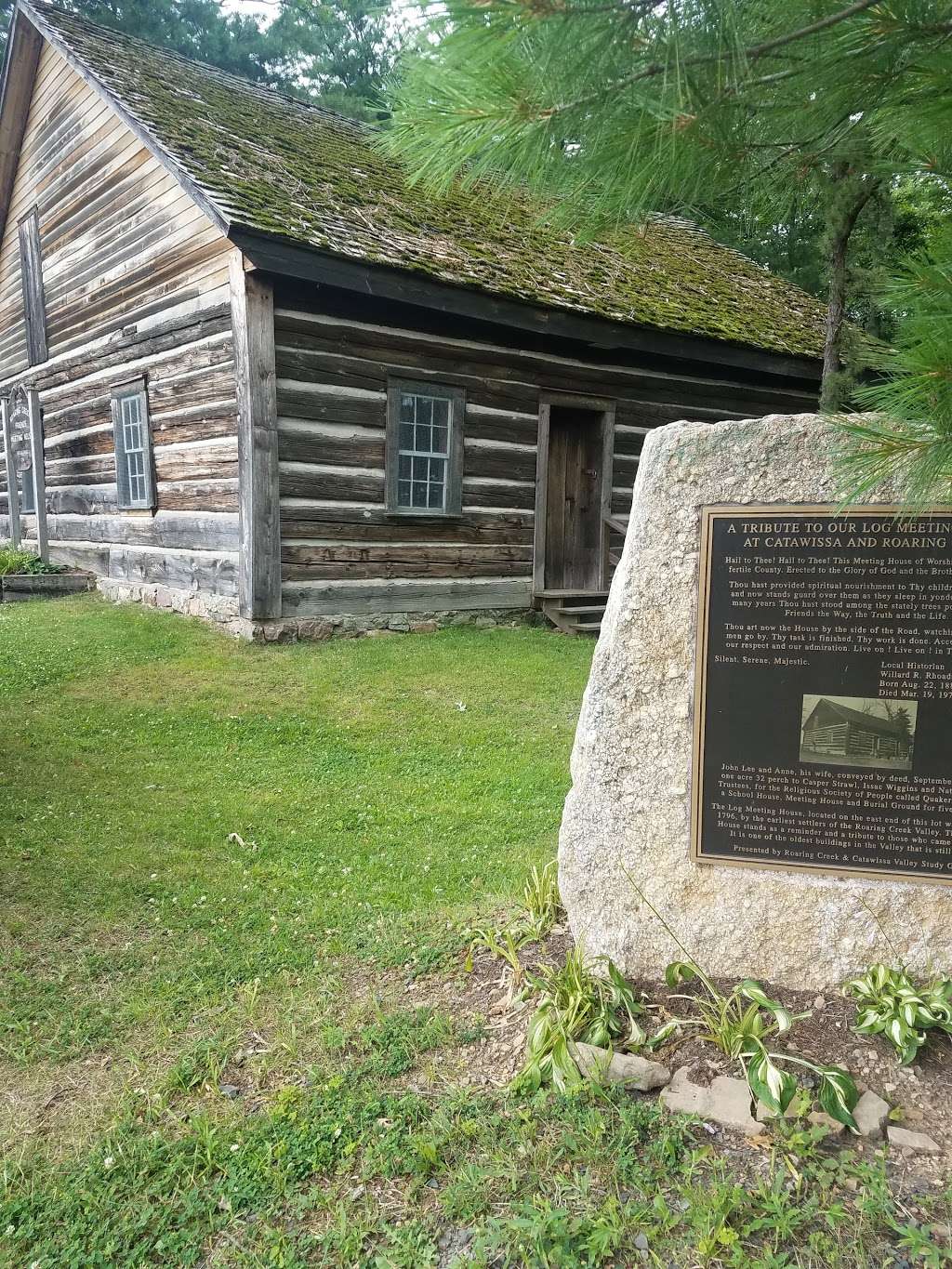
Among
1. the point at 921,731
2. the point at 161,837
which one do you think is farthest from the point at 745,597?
the point at 161,837

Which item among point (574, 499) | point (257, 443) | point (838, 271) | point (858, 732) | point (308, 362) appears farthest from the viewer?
point (574, 499)

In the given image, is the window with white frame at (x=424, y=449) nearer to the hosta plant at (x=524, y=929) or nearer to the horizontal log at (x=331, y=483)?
the horizontal log at (x=331, y=483)

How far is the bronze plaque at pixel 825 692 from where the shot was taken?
102 inches

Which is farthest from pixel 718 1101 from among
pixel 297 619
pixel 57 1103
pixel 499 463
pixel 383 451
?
pixel 499 463

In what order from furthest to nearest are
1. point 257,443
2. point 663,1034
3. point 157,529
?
point 157,529 → point 257,443 → point 663,1034

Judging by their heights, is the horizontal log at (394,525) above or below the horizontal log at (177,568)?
above

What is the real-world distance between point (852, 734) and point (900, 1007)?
85 cm

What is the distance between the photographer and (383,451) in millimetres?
9055

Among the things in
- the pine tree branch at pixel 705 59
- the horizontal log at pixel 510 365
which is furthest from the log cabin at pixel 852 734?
the horizontal log at pixel 510 365

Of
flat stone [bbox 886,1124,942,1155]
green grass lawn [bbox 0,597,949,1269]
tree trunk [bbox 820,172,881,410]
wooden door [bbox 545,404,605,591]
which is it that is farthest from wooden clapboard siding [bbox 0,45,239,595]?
flat stone [bbox 886,1124,942,1155]

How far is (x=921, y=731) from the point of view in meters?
2.61

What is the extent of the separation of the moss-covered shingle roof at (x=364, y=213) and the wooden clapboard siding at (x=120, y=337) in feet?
1.84

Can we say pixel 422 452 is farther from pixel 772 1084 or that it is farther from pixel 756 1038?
pixel 772 1084

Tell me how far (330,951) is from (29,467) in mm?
11922
